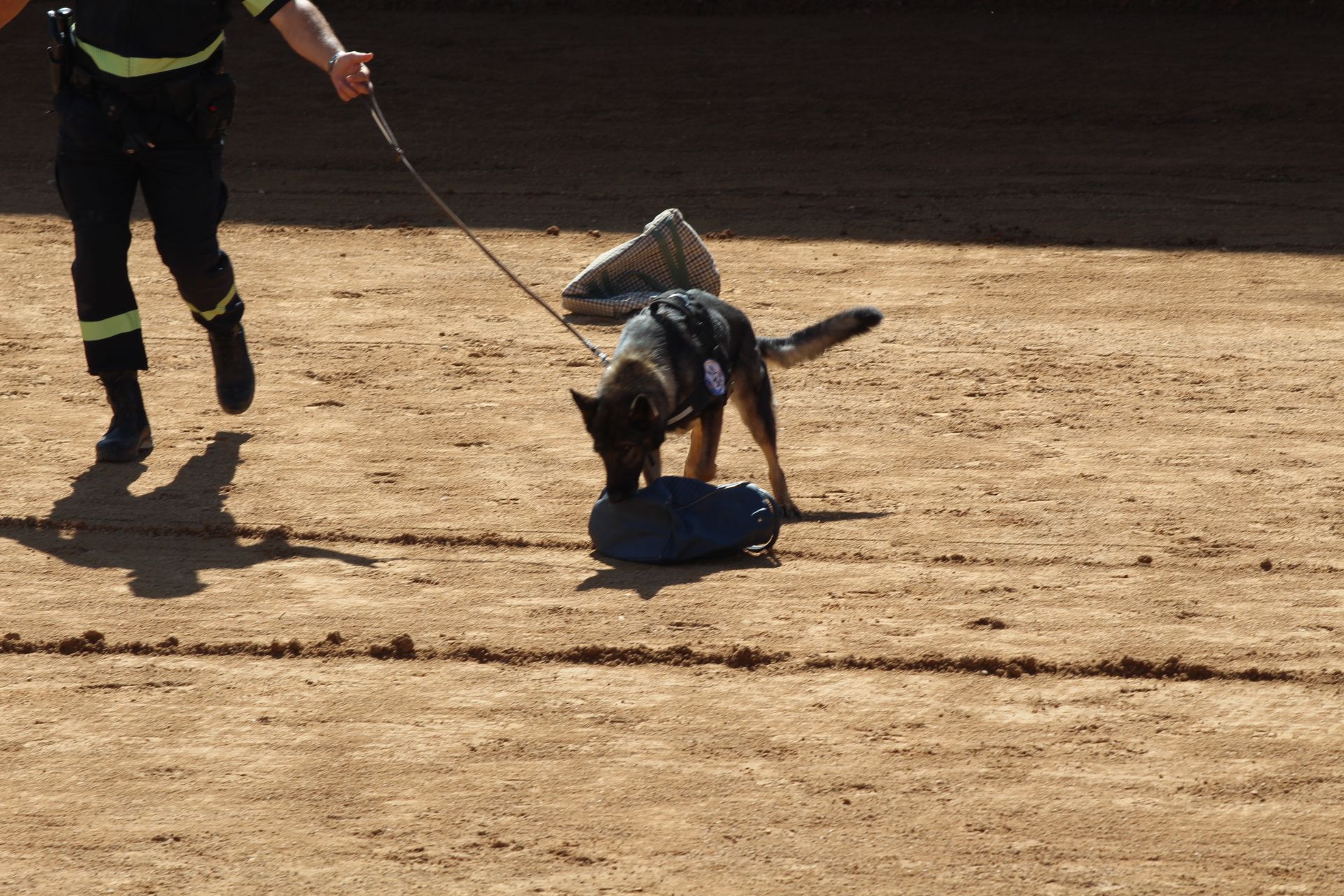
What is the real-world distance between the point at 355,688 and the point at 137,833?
92 cm

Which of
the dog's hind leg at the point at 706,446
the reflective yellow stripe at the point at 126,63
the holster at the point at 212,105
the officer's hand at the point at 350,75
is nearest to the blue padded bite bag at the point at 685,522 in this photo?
the dog's hind leg at the point at 706,446

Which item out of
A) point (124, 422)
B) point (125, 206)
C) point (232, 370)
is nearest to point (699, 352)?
point (232, 370)

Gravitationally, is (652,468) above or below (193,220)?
below

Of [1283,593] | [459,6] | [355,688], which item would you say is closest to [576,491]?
[355,688]

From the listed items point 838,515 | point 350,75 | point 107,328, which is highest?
point 350,75

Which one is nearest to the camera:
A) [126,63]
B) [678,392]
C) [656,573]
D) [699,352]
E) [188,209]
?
[656,573]

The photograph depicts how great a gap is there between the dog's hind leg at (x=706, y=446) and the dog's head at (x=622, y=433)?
0.43 m

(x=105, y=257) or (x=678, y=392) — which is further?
(x=105, y=257)

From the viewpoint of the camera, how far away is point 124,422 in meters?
6.76

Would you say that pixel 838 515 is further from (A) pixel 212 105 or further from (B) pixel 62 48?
(B) pixel 62 48

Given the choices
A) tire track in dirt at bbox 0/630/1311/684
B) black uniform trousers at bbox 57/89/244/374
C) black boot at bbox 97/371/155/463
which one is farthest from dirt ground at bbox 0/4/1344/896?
black uniform trousers at bbox 57/89/244/374

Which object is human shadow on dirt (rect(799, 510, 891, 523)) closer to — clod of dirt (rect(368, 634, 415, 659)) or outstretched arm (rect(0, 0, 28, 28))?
clod of dirt (rect(368, 634, 415, 659))

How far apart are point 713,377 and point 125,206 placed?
2549mm

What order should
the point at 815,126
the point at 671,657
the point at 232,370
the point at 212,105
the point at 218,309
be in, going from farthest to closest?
1. the point at 815,126
2. the point at 232,370
3. the point at 218,309
4. the point at 212,105
5. the point at 671,657
